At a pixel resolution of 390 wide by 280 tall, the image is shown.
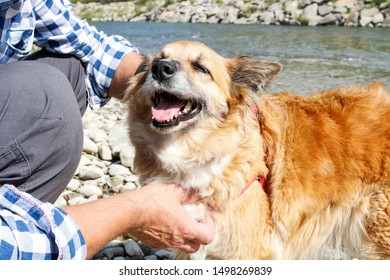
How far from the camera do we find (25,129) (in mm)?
1939

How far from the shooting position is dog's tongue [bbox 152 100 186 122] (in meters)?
2.58

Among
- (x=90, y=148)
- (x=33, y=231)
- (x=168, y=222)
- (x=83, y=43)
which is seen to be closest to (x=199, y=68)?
(x=83, y=43)

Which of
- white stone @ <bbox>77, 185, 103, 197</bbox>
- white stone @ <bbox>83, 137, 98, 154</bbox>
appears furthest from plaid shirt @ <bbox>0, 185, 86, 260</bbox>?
white stone @ <bbox>83, 137, 98, 154</bbox>

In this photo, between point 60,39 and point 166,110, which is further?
point 60,39

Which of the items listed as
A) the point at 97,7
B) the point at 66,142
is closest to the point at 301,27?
the point at 66,142

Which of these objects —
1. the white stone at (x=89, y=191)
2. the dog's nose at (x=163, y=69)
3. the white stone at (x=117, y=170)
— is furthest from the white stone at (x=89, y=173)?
the dog's nose at (x=163, y=69)

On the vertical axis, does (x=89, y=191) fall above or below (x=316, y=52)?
above

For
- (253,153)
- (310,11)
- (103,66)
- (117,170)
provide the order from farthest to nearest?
1. (310,11)
2. (117,170)
3. (103,66)
4. (253,153)

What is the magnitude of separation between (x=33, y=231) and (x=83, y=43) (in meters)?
1.65

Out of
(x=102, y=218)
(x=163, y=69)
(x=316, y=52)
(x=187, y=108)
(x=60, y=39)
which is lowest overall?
(x=316, y=52)

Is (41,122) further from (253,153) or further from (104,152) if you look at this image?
(104,152)

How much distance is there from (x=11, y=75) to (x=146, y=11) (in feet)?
122

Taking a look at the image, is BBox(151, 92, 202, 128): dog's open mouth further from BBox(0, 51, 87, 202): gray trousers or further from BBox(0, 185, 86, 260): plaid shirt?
BBox(0, 185, 86, 260): plaid shirt

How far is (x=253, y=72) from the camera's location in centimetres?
275
